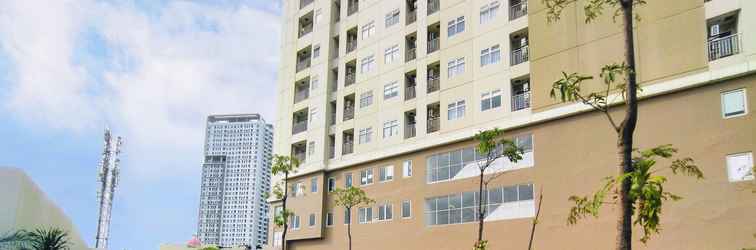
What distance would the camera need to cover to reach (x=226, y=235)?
98.8 metres

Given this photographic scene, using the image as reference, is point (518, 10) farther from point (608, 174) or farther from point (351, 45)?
point (351, 45)

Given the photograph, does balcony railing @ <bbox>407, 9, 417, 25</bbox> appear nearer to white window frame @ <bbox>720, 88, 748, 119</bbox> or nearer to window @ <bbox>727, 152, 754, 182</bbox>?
white window frame @ <bbox>720, 88, 748, 119</bbox>

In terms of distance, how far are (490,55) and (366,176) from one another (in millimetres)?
9139

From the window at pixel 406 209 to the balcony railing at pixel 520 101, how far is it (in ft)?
22.8

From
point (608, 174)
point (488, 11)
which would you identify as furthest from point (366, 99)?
point (608, 174)

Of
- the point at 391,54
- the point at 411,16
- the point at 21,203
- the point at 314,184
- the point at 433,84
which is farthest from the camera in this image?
the point at 314,184

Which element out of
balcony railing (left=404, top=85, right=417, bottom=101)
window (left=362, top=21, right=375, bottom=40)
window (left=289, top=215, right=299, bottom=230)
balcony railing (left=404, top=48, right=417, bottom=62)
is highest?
window (left=362, top=21, right=375, bottom=40)

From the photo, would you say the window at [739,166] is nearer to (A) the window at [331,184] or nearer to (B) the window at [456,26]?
(B) the window at [456,26]

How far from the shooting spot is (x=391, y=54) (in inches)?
1428

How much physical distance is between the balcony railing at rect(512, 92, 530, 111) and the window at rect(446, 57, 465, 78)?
3.37 m

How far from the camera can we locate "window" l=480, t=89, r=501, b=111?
98.5 feet

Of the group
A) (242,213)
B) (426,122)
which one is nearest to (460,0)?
(426,122)

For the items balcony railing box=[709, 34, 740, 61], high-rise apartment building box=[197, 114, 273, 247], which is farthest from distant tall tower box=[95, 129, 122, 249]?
balcony railing box=[709, 34, 740, 61]

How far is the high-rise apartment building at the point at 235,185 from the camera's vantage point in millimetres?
98812
